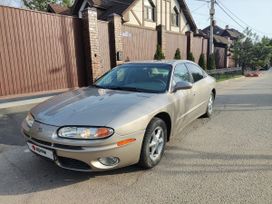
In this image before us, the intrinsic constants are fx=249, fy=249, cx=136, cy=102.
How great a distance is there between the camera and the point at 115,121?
2.89 m

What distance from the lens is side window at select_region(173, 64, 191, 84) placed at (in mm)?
4317

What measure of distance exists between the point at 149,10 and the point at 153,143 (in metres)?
19.7

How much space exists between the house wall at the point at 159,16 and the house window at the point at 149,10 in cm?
29

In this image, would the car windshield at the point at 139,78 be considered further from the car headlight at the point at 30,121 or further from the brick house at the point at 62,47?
the brick house at the point at 62,47

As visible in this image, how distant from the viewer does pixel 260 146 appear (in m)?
4.29

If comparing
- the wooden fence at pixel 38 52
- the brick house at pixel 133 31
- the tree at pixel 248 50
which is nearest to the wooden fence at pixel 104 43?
the brick house at pixel 133 31

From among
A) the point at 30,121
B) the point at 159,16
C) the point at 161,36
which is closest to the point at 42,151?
the point at 30,121

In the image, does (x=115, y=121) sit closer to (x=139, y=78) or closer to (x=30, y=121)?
(x=30, y=121)

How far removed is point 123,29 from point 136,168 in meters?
8.89

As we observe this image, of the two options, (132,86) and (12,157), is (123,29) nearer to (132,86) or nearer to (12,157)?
(132,86)

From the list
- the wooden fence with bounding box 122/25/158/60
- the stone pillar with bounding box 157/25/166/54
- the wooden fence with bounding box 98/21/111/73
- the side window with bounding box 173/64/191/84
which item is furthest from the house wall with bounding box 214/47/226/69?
the side window with bounding box 173/64/191/84

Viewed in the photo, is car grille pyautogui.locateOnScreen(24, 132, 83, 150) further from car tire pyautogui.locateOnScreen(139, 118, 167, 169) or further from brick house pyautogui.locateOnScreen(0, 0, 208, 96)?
brick house pyautogui.locateOnScreen(0, 0, 208, 96)

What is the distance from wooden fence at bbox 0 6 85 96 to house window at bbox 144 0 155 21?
41.5 ft

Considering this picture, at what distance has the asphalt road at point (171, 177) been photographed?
2805 millimetres
